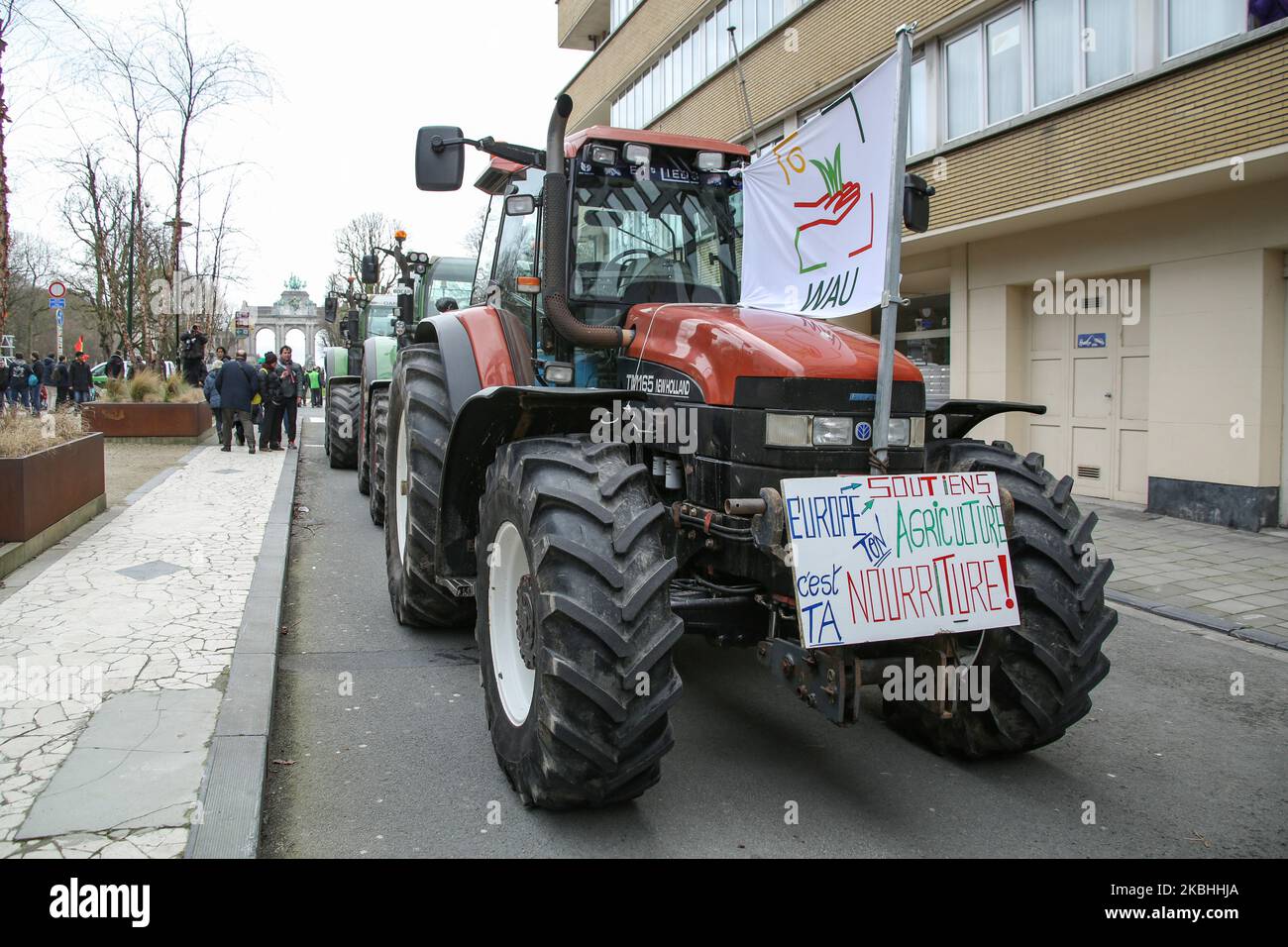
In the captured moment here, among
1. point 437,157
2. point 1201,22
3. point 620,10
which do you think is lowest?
point 437,157

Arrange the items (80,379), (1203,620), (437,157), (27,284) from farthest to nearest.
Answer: (27,284) < (80,379) < (1203,620) < (437,157)

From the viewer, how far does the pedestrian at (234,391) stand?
1472 centimetres

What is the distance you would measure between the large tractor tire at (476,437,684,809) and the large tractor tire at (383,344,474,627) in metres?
1.76

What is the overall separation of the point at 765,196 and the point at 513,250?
1.72 m

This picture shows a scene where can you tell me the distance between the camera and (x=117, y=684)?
4625 mm

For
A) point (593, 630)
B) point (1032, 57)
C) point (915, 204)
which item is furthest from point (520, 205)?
point (1032, 57)

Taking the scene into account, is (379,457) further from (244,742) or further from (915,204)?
(915,204)

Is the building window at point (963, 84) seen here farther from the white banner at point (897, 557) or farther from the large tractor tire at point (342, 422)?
the white banner at point (897, 557)

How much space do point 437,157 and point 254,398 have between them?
1197 cm

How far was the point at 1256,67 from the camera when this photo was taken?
896 cm

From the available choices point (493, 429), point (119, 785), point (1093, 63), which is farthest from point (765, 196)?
point (1093, 63)

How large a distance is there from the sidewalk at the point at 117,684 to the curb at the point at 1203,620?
6255 mm

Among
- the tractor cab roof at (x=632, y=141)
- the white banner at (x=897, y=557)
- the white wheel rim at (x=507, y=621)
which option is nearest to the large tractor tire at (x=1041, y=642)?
the white banner at (x=897, y=557)
